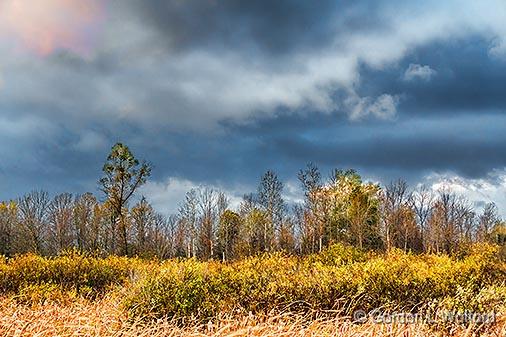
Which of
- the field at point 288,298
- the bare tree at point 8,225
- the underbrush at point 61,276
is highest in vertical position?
the bare tree at point 8,225

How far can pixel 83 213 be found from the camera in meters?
45.7

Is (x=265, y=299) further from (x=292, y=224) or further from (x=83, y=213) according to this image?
(x=83, y=213)

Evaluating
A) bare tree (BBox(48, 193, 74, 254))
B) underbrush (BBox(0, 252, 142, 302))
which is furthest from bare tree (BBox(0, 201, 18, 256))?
underbrush (BBox(0, 252, 142, 302))

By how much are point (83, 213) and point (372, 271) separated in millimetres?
38228

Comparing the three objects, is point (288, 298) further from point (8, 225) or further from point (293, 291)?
point (8, 225)

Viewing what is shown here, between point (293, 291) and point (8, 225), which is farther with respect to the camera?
point (8, 225)

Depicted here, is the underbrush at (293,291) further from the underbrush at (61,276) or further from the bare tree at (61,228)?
the bare tree at (61,228)

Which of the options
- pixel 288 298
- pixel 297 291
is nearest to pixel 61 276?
pixel 288 298

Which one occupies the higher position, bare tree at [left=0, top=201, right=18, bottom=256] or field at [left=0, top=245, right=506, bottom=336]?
bare tree at [left=0, top=201, right=18, bottom=256]

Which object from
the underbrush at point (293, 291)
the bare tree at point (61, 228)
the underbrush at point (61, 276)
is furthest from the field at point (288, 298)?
the bare tree at point (61, 228)

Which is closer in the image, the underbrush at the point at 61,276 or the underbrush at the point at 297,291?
the underbrush at the point at 297,291

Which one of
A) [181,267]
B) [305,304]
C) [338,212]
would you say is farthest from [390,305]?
[338,212]

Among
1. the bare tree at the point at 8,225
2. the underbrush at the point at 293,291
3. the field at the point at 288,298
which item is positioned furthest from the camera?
the bare tree at the point at 8,225

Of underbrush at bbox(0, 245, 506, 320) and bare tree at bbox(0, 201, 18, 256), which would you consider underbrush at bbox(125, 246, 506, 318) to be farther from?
bare tree at bbox(0, 201, 18, 256)
